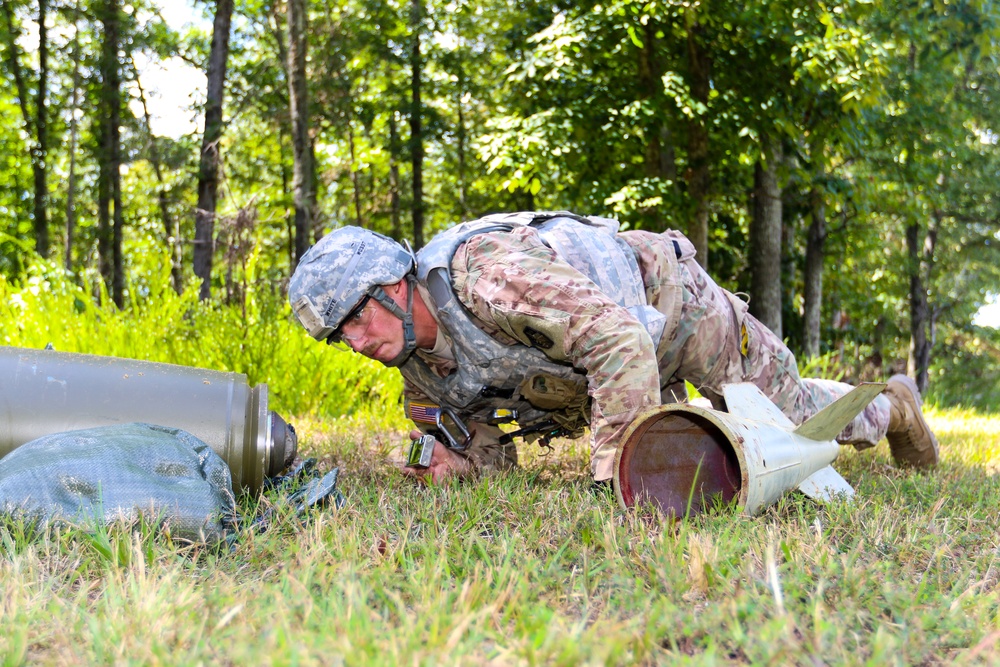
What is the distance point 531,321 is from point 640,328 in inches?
12.9

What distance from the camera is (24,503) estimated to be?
7.28 ft

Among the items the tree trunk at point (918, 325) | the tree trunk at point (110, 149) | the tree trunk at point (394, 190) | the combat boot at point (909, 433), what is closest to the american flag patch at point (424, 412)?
the combat boot at point (909, 433)

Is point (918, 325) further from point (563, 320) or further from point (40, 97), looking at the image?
point (40, 97)

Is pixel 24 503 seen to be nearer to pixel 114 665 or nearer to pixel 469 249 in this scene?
pixel 114 665

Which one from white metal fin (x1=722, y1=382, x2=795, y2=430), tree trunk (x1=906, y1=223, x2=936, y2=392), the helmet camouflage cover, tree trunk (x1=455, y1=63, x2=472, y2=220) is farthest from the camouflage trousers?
tree trunk (x1=906, y1=223, x2=936, y2=392)

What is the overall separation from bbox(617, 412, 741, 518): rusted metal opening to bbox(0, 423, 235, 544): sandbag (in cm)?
113

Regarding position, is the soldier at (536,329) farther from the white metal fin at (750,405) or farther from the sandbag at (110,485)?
the sandbag at (110,485)

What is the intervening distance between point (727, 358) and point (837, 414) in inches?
28.1

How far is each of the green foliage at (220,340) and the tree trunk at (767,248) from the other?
4.55m

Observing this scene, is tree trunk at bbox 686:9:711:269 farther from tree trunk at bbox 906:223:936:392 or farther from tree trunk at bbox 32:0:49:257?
tree trunk at bbox 32:0:49:257

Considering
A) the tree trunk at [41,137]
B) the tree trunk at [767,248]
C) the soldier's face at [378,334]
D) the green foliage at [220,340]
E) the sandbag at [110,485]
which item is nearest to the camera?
the sandbag at [110,485]

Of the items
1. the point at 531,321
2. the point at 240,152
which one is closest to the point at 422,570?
the point at 531,321

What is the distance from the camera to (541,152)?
8148mm

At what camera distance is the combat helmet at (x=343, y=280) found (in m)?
2.91
